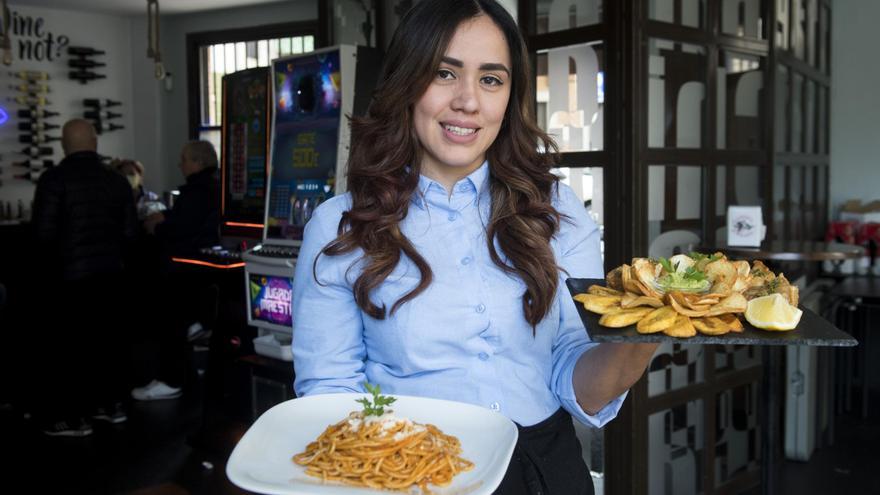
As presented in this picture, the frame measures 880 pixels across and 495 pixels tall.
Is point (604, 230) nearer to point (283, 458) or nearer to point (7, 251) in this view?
point (283, 458)

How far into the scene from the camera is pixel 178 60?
9289 mm

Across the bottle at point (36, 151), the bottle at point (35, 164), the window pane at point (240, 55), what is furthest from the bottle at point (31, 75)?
the window pane at point (240, 55)

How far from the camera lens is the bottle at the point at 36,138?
8.74 metres

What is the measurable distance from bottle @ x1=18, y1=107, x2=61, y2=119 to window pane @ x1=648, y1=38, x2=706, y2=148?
24.1 feet

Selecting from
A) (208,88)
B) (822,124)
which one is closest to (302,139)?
(822,124)

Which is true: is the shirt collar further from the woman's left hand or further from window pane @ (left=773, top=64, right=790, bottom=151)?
window pane @ (left=773, top=64, right=790, bottom=151)

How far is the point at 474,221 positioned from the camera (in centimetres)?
151

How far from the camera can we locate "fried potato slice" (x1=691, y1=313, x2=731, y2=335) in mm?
1166

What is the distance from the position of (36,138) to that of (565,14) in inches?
278

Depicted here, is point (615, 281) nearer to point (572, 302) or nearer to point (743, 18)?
point (572, 302)

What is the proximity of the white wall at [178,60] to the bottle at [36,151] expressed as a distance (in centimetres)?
105

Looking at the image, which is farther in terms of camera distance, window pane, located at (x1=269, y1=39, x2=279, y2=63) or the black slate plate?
window pane, located at (x1=269, y1=39, x2=279, y2=63)

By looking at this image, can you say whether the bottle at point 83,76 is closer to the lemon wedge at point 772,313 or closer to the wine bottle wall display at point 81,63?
the wine bottle wall display at point 81,63

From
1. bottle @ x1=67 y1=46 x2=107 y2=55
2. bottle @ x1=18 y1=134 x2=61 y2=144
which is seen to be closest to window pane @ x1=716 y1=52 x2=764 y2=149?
bottle @ x1=18 y1=134 x2=61 y2=144
